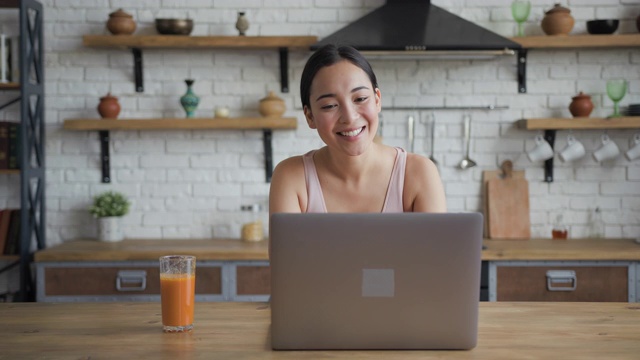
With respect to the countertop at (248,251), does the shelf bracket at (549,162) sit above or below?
above

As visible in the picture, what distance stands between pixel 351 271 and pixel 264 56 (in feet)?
8.66

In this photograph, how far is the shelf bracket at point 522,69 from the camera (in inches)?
150

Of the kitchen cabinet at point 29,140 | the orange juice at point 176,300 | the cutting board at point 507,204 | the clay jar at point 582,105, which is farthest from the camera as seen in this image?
the cutting board at point 507,204

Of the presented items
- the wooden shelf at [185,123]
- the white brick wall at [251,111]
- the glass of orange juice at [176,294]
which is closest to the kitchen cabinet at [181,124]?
the wooden shelf at [185,123]

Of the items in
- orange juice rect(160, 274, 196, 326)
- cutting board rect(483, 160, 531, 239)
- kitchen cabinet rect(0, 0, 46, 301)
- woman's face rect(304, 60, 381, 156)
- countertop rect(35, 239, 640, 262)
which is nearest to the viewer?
orange juice rect(160, 274, 196, 326)

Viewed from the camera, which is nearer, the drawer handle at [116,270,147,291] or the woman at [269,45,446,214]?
the woman at [269,45,446,214]

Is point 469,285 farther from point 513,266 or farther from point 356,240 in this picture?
point 513,266

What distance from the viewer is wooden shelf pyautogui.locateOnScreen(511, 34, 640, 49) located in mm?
3596

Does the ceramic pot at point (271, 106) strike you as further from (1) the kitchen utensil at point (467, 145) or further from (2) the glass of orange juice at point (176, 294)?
(2) the glass of orange juice at point (176, 294)

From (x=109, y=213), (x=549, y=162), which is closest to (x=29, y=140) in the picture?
(x=109, y=213)

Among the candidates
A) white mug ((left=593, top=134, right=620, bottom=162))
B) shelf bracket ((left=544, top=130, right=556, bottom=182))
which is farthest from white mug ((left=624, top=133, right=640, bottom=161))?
shelf bracket ((left=544, top=130, right=556, bottom=182))

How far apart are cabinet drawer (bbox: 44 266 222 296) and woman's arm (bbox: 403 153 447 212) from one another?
154 cm

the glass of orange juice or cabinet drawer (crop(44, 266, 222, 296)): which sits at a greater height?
the glass of orange juice

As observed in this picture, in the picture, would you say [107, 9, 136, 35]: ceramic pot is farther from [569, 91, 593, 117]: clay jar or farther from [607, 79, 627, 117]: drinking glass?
[607, 79, 627, 117]: drinking glass
